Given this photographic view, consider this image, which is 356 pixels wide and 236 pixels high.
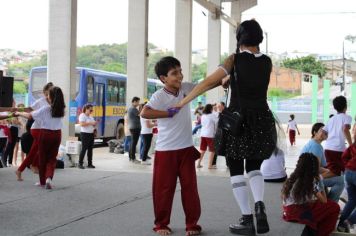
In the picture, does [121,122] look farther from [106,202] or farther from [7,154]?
[106,202]

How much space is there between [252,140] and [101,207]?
2560mm

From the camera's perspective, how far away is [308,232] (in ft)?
16.2

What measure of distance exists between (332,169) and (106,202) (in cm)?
290

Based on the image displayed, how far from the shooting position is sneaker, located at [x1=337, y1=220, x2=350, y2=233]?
5762mm

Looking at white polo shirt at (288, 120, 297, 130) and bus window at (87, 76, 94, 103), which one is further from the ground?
bus window at (87, 76, 94, 103)

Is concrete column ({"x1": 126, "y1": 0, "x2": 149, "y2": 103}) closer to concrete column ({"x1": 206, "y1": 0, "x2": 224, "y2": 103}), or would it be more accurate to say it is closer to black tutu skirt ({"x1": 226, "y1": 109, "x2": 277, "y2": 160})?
concrete column ({"x1": 206, "y1": 0, "x2": 224, "y2": 103})

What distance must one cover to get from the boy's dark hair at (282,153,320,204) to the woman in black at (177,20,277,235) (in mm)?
496

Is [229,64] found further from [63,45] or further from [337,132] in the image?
[63,45]

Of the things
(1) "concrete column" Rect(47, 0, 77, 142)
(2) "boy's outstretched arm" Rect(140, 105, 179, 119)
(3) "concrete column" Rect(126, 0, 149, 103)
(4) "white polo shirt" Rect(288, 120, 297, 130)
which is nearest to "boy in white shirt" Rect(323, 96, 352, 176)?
(2) "boy's outstretched arm" Rect(140, 105, 179, 119)

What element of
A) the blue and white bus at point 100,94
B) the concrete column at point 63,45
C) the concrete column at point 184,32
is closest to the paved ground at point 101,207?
the concrete column at point 63,45

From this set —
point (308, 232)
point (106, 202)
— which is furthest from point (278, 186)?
point (308, 232)

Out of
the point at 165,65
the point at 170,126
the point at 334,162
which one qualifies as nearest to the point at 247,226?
the point at 170,126

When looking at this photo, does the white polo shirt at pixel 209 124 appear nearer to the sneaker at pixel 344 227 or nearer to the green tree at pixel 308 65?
the sneaker at pixel 344 227

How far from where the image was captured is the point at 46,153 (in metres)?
8.10
